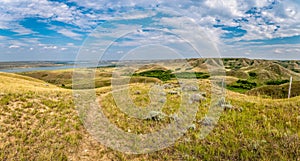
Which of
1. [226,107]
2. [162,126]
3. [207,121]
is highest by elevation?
[226,107]

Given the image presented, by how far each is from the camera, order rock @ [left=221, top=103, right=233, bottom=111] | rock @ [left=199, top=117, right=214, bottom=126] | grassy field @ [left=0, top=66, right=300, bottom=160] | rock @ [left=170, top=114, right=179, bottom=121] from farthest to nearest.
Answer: rock @ [left=221, top=103, right=233, bottom=111], rock @ [left=170, top=114, right=179, bottom=121], rock @ [left=199, top=117, right=214, bottom=126], grassy field @ [left=0, top=66, right=300, bottom=160]

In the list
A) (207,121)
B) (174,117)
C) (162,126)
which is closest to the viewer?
(162,126)

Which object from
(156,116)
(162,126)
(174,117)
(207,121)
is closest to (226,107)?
(207,121)

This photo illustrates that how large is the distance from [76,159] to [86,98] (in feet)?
31.4

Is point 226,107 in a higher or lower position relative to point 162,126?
higher

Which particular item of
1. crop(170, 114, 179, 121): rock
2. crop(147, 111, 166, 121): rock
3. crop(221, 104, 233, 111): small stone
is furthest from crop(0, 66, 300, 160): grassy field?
crop(170, 114, 179, 121): rock

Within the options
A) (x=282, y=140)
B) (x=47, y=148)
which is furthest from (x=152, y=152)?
(x=282, y=140)

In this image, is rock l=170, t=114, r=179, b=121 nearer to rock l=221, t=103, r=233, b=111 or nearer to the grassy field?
the grassy field

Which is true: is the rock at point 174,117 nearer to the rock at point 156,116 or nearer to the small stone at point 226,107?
the rock at point 156,116

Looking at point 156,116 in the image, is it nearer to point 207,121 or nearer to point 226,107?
point 207,121

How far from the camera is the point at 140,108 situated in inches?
538

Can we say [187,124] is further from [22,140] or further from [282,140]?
[22,140]

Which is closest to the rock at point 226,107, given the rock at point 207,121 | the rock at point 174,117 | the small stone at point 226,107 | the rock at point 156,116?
the small stone at point 226,107

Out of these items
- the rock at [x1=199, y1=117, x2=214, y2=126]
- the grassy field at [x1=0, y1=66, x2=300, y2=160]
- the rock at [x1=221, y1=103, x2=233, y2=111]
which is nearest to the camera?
the grassy field at [x1=0, y1=66, x2=300, y2=160]
